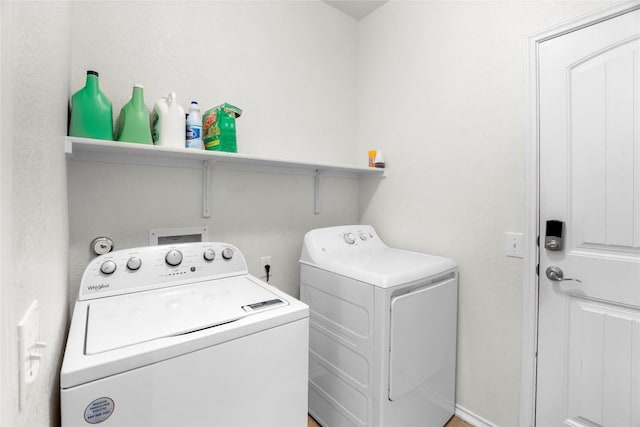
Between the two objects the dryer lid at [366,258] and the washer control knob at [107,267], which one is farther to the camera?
the dryer lid at [366,258]

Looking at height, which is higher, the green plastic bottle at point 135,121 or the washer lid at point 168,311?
the green plastic bottle at point 135,121

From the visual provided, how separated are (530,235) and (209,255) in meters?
1.63

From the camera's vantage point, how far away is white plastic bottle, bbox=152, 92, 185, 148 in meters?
1.45

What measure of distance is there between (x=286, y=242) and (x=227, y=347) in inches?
45.6

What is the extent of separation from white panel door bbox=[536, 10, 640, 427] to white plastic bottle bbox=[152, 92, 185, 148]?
179 centimetres

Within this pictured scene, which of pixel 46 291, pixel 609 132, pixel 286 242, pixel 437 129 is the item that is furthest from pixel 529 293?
pixel 46 291

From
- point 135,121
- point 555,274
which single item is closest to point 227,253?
point 135,121

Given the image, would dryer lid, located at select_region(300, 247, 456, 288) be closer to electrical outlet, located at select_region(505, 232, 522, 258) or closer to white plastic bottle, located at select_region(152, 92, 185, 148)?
electrical outlet, located at select_region(505, 232, 522, 258)

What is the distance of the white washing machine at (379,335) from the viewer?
4.66 ft

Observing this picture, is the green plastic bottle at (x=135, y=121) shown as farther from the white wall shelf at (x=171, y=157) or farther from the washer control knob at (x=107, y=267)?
the washer control knob at (x=107, y=267)

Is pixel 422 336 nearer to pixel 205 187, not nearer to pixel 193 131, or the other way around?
pixel 205 187

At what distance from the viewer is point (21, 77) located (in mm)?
497

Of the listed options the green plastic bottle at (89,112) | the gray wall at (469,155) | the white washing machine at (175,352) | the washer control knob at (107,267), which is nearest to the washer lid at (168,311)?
the white washing machine at (175,352)

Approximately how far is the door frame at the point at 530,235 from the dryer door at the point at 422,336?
0.35 metres
